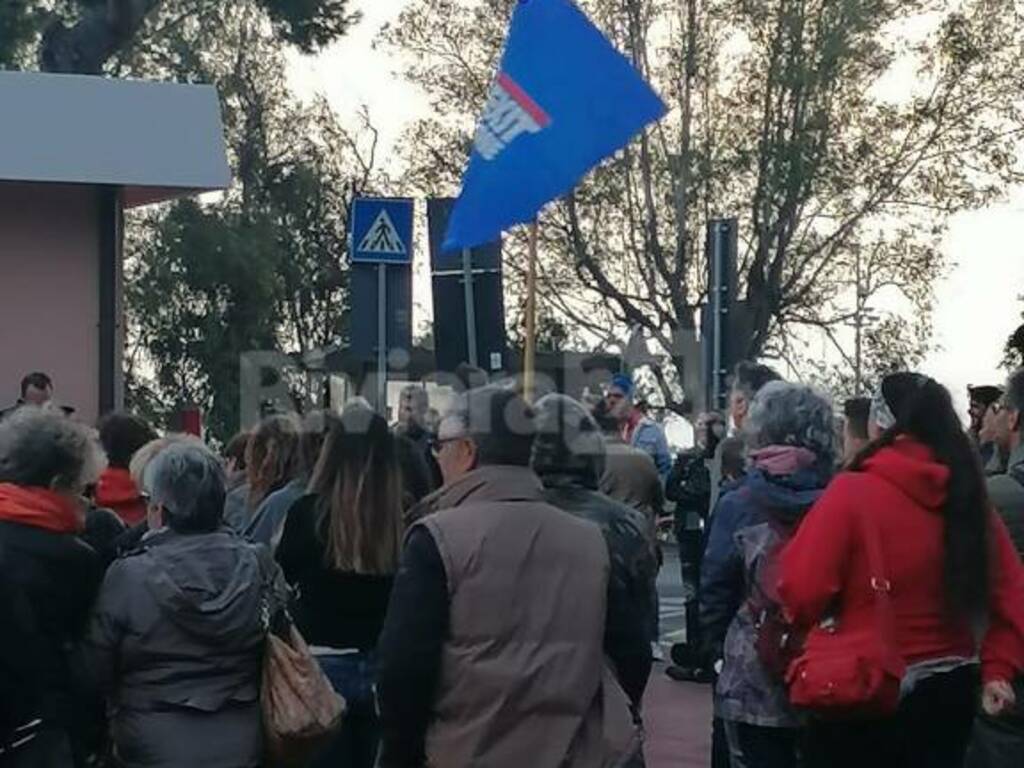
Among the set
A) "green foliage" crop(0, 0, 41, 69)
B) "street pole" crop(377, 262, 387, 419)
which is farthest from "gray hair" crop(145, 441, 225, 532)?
"green foliage" crop(0, 0, 41, 69)

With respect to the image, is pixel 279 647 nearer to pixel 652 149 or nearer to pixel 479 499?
pixel 479 499

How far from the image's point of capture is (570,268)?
141 ft

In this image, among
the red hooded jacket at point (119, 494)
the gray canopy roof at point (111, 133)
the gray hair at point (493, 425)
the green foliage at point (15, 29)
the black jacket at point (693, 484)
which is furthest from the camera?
the green foliage at point (15, 29)

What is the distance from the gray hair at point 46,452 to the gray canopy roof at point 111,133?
9.56 m

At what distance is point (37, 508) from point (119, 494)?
2301 millimetres

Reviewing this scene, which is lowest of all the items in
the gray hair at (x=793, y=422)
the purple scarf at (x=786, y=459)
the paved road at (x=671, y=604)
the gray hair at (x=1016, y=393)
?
the paved road at (x=671, y=604)

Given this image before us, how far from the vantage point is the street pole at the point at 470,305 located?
12414mm

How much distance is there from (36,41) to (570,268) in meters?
13.6

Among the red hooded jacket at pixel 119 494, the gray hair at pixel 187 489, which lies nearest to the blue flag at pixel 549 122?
the red hooded jacket at pixel 119 494

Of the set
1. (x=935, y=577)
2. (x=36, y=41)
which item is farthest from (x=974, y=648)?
(x=36, y=41)

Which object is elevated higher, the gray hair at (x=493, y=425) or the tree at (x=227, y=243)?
the tree at (x=227, y=243)

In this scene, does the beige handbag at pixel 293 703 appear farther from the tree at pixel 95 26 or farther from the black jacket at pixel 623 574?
the tree at pixel 95 26

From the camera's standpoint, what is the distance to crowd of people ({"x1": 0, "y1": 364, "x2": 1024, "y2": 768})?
5.34 m

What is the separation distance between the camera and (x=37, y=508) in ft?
20.1
